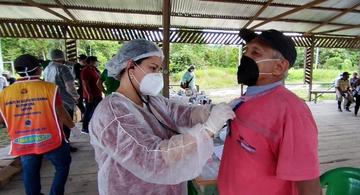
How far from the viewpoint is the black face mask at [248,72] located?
3.32 feet

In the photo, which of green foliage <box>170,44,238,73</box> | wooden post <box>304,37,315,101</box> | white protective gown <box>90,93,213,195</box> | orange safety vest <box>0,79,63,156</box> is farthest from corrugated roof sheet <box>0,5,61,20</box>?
green foliage <box>170,44,238,73</box>

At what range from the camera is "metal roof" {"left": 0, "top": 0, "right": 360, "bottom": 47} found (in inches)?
229

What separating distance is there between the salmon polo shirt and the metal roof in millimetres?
5171

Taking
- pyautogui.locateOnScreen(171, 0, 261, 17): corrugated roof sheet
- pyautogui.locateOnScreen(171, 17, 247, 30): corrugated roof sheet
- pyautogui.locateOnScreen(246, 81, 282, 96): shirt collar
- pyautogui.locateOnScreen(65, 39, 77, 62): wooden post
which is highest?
pyautogui.locateOnScreen(171, 0, 261, 17): corrugated roof sheet

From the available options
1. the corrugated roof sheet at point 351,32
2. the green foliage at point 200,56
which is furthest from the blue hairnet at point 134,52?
the green foliage at point 200,56

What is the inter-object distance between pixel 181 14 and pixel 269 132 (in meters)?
6.11

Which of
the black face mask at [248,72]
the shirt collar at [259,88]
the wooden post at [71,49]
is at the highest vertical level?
the wooden post at [71,49]

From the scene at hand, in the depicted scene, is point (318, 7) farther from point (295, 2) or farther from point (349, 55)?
point (349, 55)

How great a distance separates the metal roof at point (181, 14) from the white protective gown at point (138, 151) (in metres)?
5.14

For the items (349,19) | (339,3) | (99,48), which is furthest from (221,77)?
(339,3)

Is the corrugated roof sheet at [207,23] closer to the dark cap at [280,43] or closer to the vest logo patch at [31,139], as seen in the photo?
the vest logo patch at [31,139]

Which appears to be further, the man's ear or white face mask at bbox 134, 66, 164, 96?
white face mask at bbox 134, 66, 164, 96

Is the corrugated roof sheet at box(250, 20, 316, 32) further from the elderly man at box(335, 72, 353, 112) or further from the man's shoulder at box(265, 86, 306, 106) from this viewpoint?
the man's shoulder at box(265, 86, 306, 106)

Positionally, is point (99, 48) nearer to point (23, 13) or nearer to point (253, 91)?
point (23, 13)
